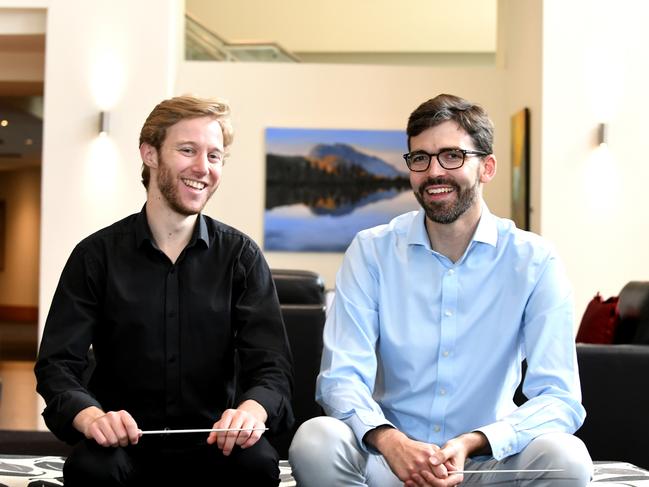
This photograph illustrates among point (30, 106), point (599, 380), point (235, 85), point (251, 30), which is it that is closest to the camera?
point (599, 380)

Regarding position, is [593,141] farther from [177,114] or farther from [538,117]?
[177,114]

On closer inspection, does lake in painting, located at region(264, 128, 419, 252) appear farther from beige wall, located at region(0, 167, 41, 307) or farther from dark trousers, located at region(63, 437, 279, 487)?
beige wall, located at region(0, 167, 41, 307)

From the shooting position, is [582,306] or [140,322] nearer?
[140,322]

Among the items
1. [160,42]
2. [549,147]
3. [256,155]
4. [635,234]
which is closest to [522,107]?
[549,147]

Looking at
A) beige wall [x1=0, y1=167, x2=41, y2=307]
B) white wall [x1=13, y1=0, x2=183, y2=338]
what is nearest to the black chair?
white wall [x1=13, y1=0, x2=183, y2=338]

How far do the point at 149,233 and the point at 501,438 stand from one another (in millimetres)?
1046

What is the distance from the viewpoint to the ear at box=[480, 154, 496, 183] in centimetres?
280

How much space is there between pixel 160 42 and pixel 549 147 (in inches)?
126

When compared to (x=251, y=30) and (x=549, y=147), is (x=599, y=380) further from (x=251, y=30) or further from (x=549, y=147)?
(x=251, y=30)

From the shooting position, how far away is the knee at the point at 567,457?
240 centimetres

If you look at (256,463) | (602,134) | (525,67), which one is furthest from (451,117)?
(525,67)

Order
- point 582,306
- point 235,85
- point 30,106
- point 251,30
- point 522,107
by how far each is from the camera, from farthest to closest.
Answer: point 251,30 → point 30,106 → point 235,85 → point 522,107 → point 582,306

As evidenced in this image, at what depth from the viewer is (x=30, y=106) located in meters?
13.5

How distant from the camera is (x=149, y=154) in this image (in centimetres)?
276
